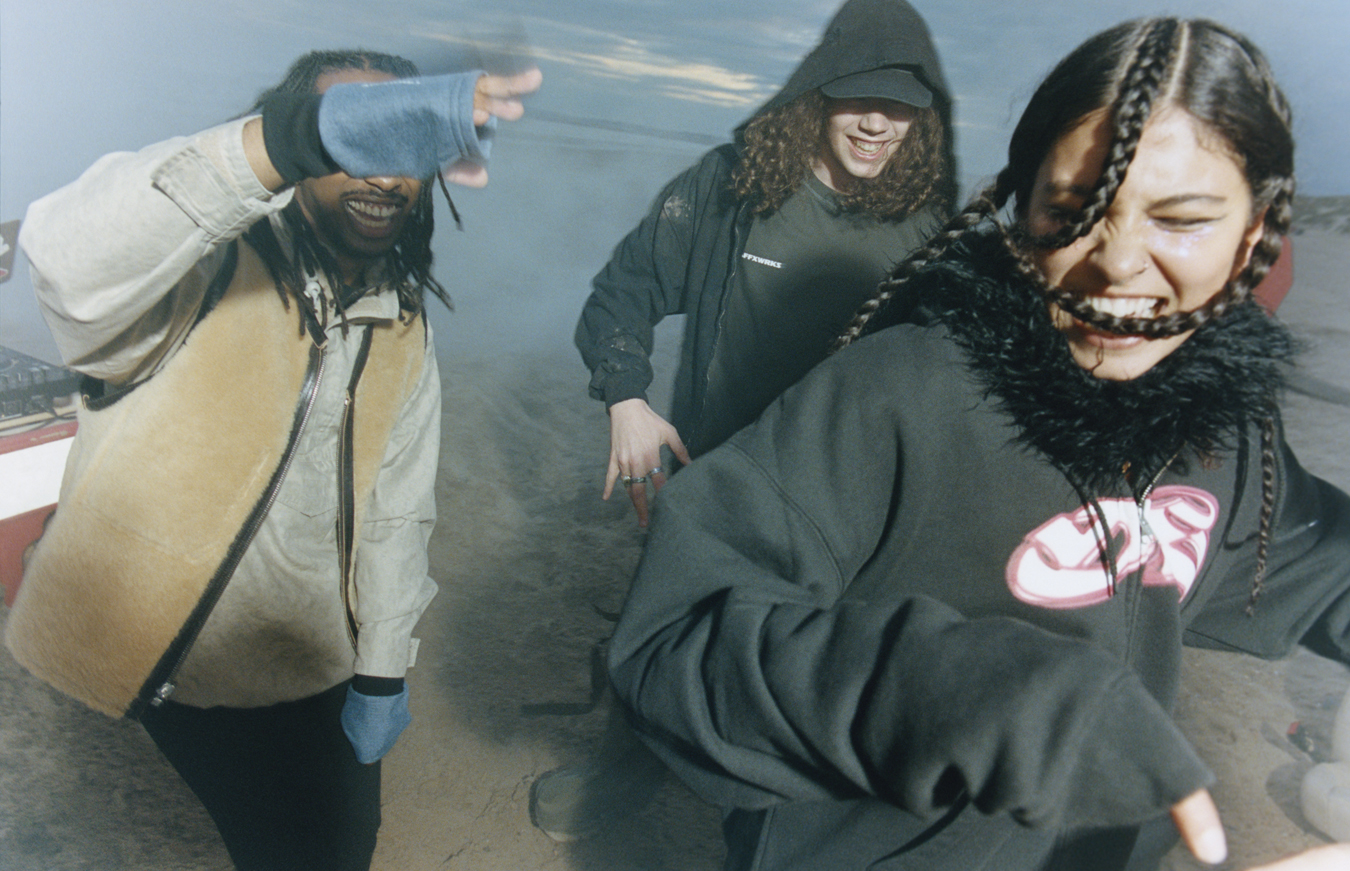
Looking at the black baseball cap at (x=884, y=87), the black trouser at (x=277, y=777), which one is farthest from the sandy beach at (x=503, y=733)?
the black baseball cap at (x=884, y=87)

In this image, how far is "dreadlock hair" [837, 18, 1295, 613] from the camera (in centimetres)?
47

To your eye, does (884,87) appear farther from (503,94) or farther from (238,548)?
(238,548)

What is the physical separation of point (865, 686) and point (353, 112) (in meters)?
0.55

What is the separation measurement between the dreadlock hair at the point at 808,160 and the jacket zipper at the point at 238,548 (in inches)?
27.0

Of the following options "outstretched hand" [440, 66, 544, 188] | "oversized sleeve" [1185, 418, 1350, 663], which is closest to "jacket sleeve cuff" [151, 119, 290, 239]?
"outstretched hand" [440, 66, 544, 188]

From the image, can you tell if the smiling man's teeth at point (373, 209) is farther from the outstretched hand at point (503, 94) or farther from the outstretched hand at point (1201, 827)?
the outstretched hand at point (1201, 827)

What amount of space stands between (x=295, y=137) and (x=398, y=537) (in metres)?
0.57

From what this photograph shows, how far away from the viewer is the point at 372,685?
41.2 inches

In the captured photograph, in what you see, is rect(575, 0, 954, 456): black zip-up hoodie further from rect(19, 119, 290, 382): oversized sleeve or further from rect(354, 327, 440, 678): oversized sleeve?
rect(19, 119, 290, 382): oversized sleeve

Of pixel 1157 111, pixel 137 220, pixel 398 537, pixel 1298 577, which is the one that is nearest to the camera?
pixel 1157 111

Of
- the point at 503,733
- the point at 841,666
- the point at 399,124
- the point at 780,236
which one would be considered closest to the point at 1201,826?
the point at 841,666

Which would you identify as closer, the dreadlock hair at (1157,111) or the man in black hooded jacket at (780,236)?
the dreadlock hair at (1157,111)

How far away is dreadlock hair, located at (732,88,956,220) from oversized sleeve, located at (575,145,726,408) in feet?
0.33

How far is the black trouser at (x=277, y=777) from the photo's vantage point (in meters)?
0.97
